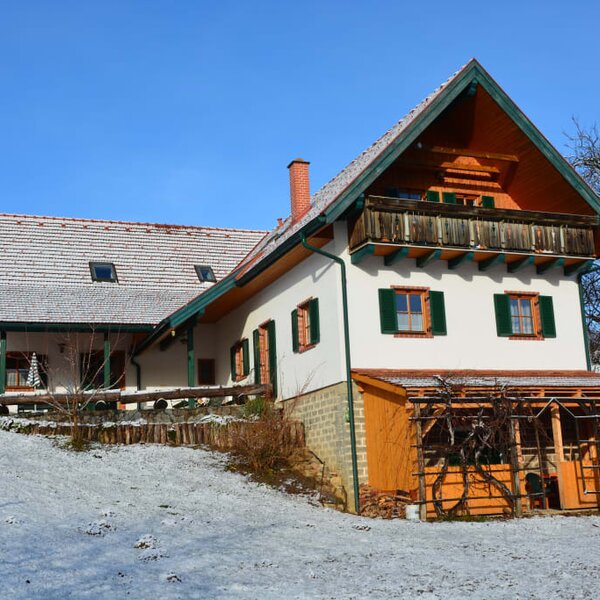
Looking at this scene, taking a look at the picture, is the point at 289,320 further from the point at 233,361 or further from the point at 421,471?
the point at 421,471

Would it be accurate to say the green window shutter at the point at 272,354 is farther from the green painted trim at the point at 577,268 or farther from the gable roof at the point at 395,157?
the green painted trim at the point at 577,268

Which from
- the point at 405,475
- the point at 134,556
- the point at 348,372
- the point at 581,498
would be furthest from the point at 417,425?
the point at 134,556

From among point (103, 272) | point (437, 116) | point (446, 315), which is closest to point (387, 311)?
point (446, 315)

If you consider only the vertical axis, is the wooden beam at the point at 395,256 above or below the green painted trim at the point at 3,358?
above

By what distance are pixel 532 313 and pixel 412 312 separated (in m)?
3.53

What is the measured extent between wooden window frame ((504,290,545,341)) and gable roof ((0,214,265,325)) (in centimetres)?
1108

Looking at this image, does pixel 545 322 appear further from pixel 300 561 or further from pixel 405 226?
pixel 300 561

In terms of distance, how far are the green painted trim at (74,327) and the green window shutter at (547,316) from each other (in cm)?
1165

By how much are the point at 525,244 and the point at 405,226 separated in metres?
3.34

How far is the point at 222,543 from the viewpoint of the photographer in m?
13.5

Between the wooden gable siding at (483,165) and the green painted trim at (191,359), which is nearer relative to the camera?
the wooden gable siding at (483,165)

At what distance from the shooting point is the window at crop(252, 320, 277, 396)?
24.0 m

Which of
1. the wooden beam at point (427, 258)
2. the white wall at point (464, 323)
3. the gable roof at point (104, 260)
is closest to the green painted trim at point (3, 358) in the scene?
the gable roof at point (104, 260)

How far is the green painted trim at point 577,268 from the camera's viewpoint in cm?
2276
